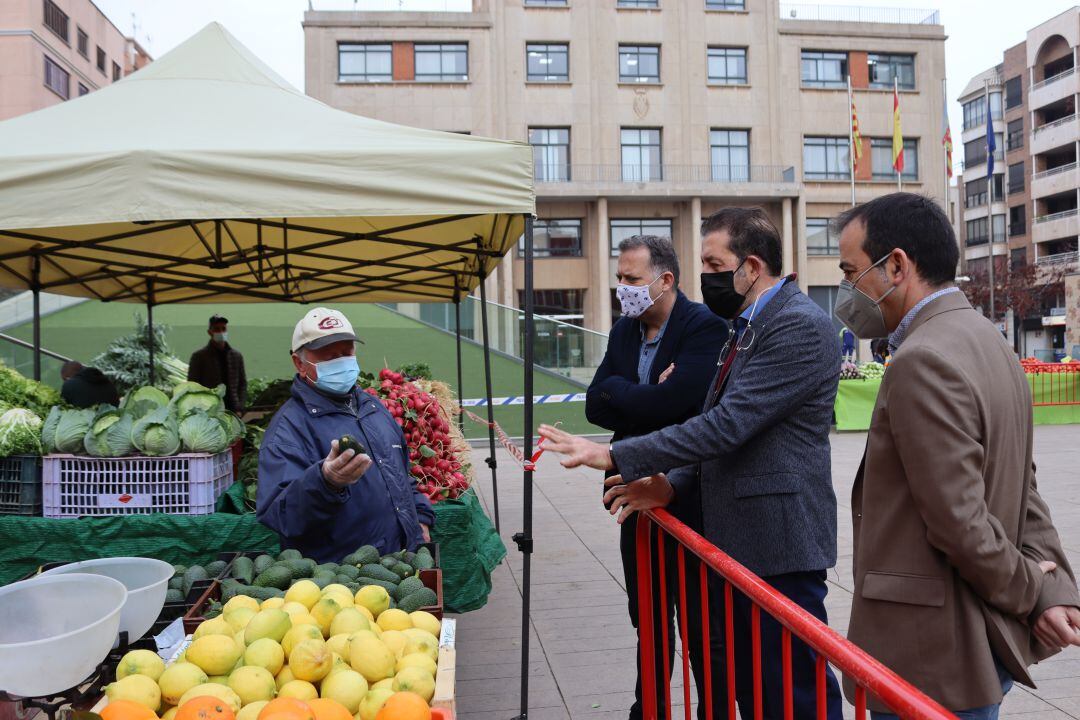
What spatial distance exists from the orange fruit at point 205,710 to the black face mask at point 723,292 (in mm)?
1964

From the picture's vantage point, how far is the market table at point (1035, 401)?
48.3 feet

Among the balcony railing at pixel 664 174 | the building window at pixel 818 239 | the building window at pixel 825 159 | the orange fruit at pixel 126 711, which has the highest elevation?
the building window at pixel 825 159

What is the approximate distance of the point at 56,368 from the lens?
600 inches

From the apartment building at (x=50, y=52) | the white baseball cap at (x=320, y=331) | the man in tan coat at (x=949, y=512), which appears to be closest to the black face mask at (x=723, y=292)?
the man in tan coat at (x=949, y=512)

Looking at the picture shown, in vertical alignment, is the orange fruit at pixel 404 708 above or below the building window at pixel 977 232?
below

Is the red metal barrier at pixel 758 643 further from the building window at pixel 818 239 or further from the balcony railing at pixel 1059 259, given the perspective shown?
the balcony railing at pixel 1059 259

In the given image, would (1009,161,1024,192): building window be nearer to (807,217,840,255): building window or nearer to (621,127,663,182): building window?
(807,217,840,255): building window

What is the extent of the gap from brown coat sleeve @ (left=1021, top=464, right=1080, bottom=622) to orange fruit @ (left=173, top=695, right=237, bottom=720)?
195 centimetres

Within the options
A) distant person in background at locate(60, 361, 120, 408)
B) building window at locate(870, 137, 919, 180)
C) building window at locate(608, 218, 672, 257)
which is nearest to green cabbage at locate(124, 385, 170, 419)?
distant person in background at locate(60, 361, 120, 408)

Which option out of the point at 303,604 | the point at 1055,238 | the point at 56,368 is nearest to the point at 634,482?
the point at 303,604

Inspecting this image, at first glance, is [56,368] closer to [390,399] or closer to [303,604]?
[390,399]

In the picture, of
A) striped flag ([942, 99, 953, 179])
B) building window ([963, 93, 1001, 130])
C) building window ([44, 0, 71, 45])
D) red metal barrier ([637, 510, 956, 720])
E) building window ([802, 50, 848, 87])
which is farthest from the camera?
building window ([963, 93, 1001, 130])

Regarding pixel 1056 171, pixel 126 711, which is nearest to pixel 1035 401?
pixel 126 711

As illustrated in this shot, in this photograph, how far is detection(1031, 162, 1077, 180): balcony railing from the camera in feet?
163
